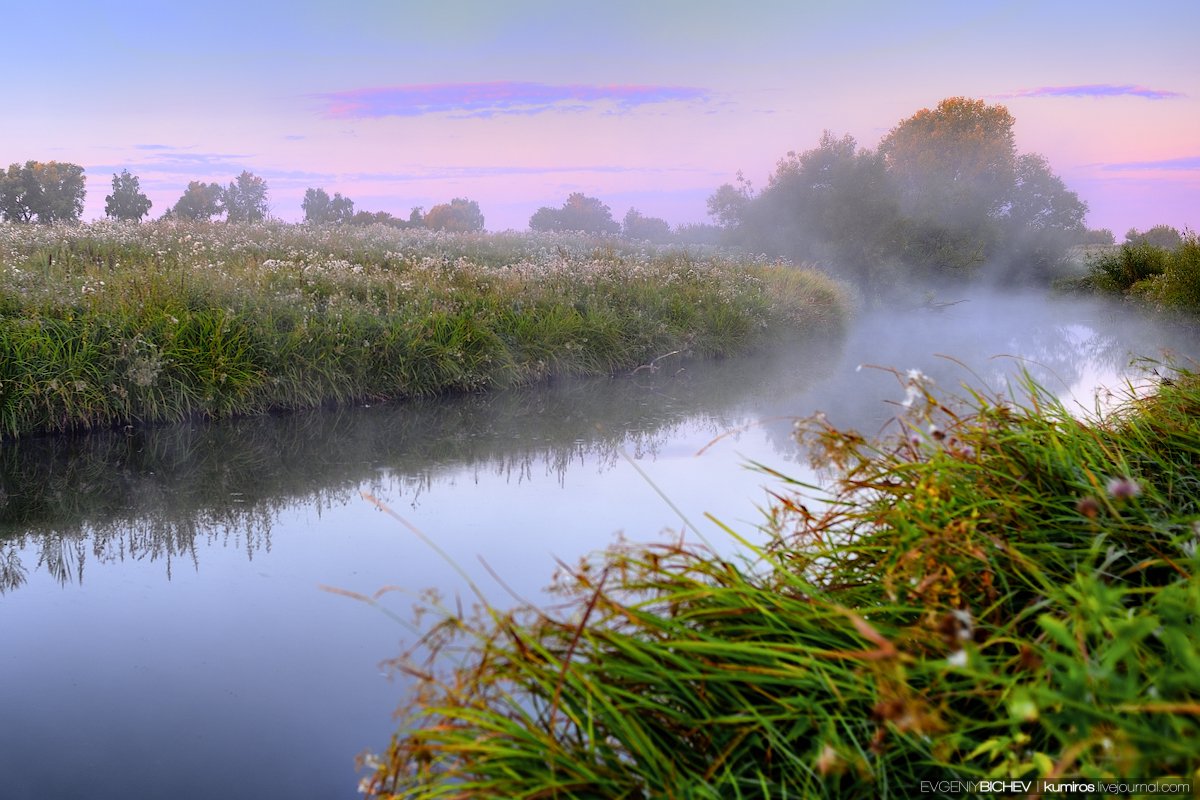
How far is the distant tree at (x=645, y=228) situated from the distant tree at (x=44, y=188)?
21.5m

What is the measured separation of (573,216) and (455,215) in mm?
6427

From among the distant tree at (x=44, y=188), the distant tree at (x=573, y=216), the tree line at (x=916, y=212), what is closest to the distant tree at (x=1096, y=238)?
the tree line at (x=916, y=212)

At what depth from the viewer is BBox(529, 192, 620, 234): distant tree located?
114 feet

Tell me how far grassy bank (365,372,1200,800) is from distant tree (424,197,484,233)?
3105 cm

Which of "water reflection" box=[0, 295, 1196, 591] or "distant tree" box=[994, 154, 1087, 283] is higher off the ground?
"distant tree" box=[994, 154, 1087, 283]

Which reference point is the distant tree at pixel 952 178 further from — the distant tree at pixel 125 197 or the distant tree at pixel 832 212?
the distant tree at pixel 125 197

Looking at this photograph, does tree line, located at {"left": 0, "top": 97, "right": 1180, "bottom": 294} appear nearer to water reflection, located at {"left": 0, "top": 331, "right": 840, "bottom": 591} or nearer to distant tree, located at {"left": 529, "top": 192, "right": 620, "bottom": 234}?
distant tree, located at {"left": 529, "top": 192, "right": 620, "bottom": 234}

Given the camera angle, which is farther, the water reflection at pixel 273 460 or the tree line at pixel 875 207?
the tree line at pixel 875 207

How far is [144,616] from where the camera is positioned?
3.91 metres

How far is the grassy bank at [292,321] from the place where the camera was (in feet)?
24.0

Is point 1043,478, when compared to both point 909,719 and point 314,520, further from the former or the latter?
point 314,520

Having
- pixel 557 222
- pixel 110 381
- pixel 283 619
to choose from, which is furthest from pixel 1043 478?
pixel 557 222

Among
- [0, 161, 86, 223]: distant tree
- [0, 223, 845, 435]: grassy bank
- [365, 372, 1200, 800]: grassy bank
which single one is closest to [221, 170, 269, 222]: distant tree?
[0, 161, 86, 223]: distant tree

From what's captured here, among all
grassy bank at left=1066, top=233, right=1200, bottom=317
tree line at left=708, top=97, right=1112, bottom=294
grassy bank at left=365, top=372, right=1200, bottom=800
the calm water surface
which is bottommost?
the calm water surface
